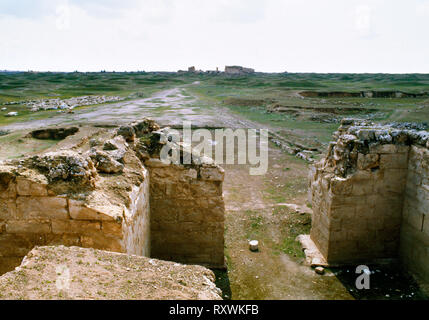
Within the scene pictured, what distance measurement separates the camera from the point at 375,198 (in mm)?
7168

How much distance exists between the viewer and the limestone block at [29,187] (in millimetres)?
4625

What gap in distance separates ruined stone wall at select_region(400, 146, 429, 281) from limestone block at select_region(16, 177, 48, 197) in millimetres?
6842

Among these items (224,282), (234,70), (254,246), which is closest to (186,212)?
(224,282)

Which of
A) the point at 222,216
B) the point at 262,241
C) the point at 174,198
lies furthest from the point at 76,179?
the point at 262,241

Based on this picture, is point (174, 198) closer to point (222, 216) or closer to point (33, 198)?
point (222, 216)

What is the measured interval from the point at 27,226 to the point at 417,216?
7172 mm

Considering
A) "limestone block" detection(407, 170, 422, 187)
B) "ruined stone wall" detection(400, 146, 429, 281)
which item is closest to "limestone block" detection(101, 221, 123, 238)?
"ruined stone wall" detection(400, 146, 429, 281)

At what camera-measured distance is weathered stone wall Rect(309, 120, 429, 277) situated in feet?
22.5

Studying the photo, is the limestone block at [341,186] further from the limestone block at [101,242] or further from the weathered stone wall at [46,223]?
the limestone block at [101,242]

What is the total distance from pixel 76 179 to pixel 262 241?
17.5 ft

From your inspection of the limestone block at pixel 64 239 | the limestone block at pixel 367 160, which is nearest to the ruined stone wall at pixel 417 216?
the limestone block at pixel 367 160

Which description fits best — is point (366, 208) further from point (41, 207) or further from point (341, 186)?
point (41, 207)

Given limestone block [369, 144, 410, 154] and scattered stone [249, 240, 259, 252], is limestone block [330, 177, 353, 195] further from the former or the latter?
scattered stone [249, 240, 259, 252]

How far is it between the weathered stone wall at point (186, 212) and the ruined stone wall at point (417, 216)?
4.00 metres
